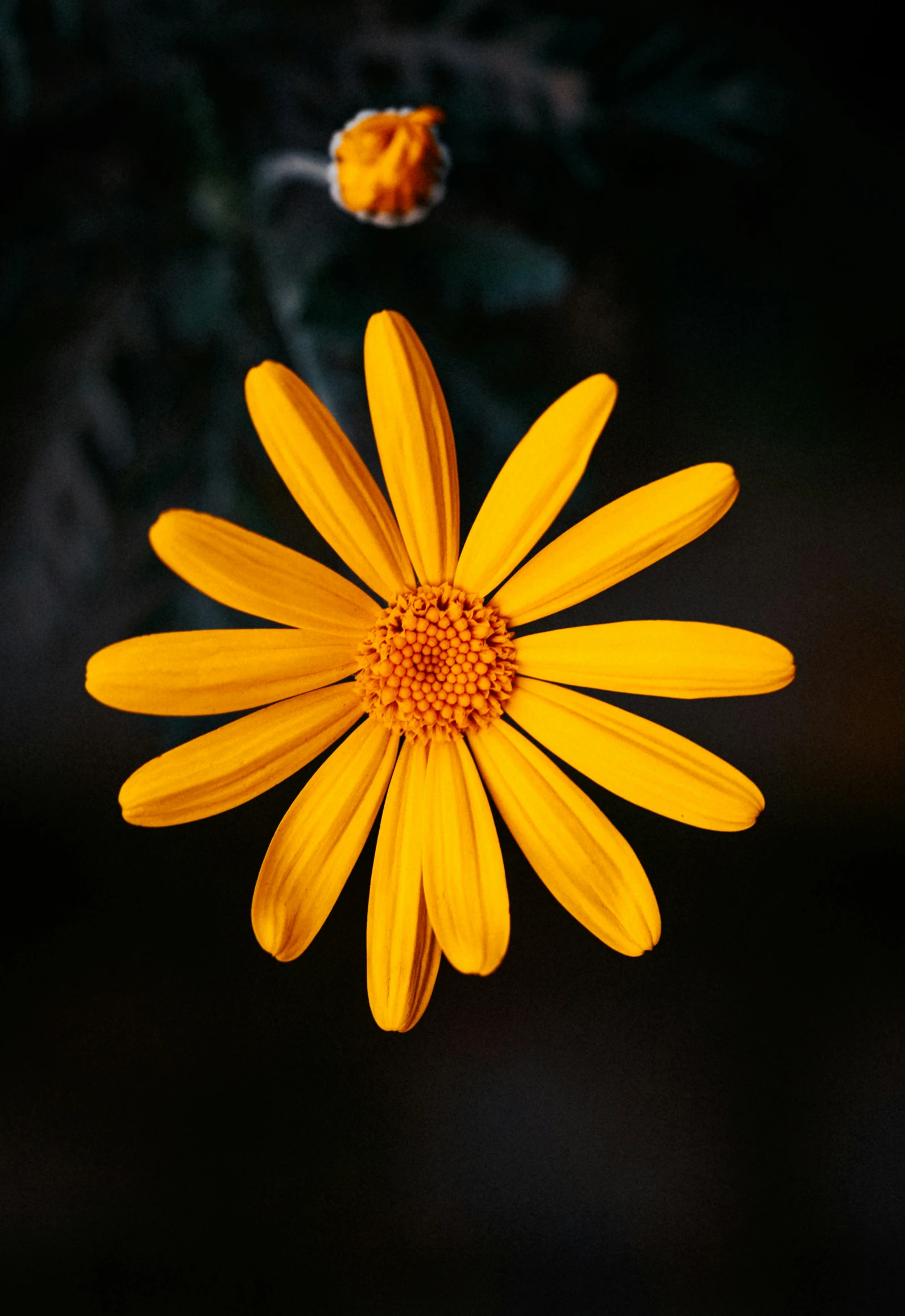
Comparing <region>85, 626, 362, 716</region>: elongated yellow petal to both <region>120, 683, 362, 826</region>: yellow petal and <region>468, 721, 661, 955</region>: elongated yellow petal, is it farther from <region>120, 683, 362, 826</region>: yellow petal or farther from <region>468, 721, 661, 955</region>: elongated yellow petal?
<region>468, 721, 661, 955</region>: elongated yellow petal

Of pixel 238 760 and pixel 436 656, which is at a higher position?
pixel 436 656

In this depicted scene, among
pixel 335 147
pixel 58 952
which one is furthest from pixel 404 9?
pixel 58 952

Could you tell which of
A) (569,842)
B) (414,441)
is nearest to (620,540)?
(414,441)

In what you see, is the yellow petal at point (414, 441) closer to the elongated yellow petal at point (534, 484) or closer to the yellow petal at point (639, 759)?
the elongated yellow petal at point (534, 484)

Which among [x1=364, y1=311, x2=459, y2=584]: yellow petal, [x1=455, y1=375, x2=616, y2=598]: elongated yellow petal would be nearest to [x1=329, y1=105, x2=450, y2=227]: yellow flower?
[x1=364, y1=311, x2=459, y2=584]: yellow petal

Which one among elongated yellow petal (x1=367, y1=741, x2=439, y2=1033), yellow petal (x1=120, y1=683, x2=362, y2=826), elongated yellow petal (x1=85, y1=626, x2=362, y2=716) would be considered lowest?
elongated yellow petal (x1=367, y1=741, x2=439, y2=1033)

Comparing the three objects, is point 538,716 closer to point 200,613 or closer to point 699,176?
point 200,613

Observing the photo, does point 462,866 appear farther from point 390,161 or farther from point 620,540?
point 390,161
